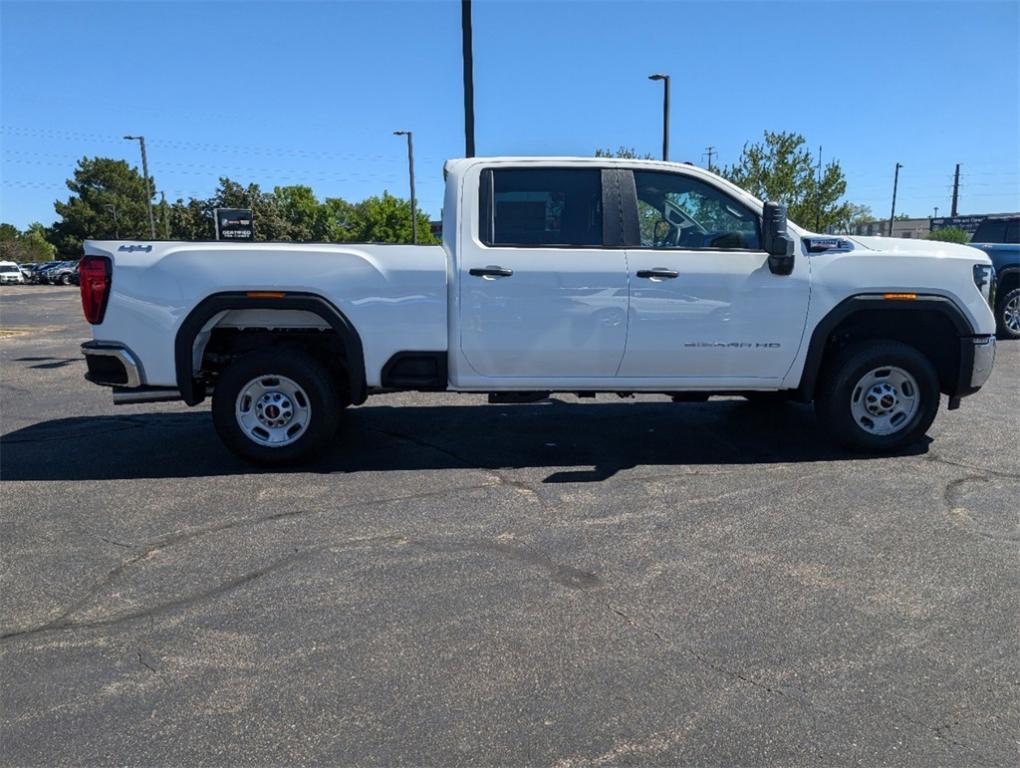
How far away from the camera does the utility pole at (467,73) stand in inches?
436

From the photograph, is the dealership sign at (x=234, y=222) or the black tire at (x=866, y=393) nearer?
the black tire at (x=866, y=393)

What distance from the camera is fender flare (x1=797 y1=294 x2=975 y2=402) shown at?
588cm

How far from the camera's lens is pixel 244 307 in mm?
5562

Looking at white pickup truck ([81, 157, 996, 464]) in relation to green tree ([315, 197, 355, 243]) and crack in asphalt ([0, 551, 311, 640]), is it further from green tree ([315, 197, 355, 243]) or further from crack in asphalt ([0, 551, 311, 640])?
green tree ([315, 197, 355, 243])

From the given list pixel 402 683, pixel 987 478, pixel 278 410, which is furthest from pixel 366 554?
pixel 987 478

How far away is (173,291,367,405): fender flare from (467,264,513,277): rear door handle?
915 millimetres

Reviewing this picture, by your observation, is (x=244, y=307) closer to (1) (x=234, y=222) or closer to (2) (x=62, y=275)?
(1) (x=234, y=222)

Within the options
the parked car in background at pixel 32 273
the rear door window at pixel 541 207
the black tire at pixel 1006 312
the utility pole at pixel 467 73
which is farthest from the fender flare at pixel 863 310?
the parked car in background at pixel 32 273

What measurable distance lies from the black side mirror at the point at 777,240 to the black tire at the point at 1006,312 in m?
9.76

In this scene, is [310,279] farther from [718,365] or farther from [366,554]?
[718,365]

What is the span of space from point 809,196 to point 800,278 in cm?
3236

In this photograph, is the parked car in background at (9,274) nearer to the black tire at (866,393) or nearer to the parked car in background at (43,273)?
the parked car in background at (43,273)

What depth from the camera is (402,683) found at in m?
3.10

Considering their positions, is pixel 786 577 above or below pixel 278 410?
below
